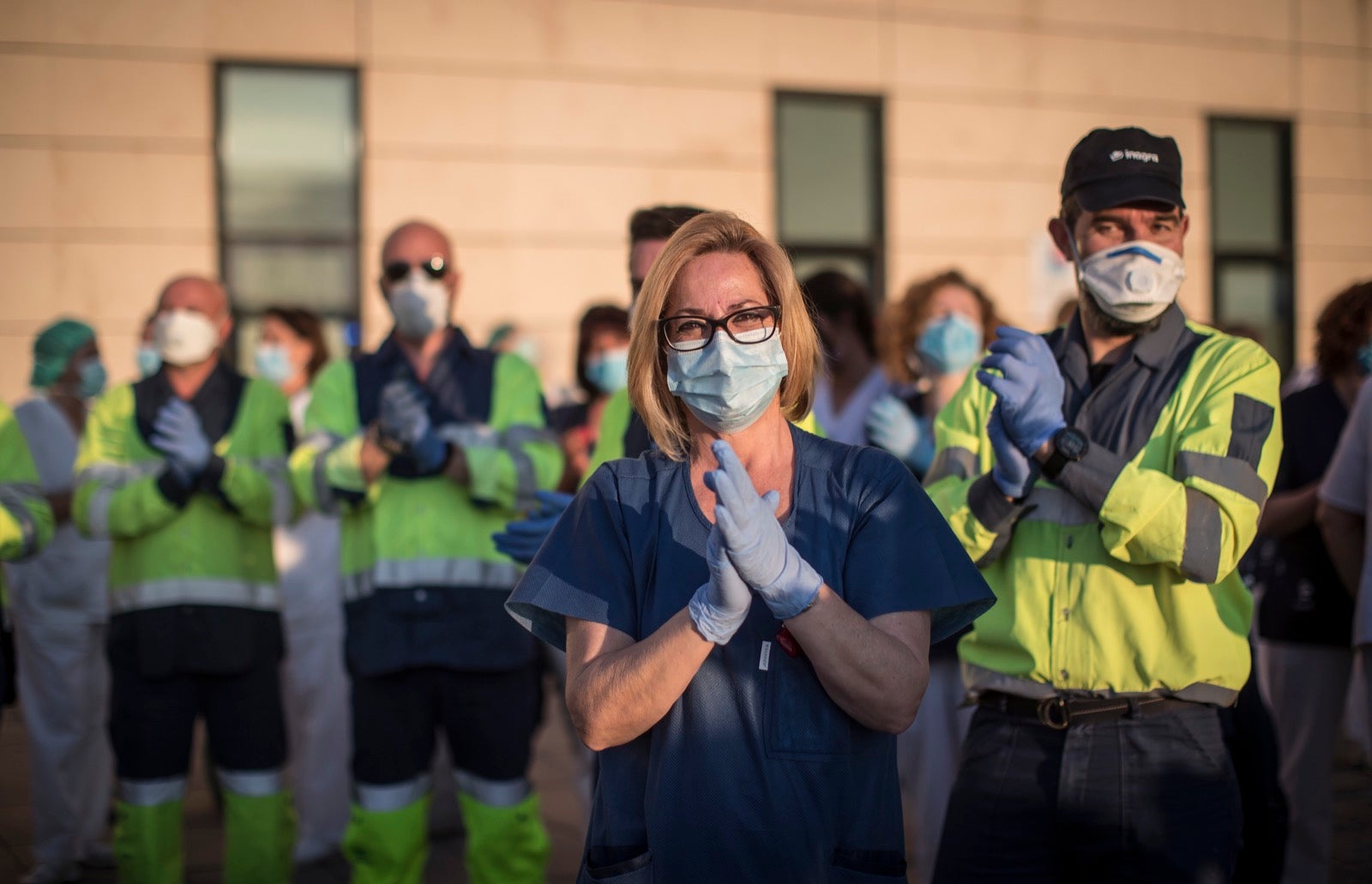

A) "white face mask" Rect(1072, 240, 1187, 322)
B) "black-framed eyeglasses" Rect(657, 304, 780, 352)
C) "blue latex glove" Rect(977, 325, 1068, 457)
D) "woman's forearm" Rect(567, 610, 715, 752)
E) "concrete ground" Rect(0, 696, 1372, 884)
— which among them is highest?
"white face mask" Rect(1072, 240, 1187, 322)

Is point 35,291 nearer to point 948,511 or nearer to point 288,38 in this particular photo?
point 288,38

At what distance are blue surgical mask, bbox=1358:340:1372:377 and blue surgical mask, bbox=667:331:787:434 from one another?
9.62 feet

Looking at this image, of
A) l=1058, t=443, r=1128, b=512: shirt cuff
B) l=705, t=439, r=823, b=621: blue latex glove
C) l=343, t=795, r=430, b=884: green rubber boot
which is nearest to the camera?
l=705, t=439, r=823, b=621: blue latex glove

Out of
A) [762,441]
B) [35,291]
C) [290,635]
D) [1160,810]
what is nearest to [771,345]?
[762,441]

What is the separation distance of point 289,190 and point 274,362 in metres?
2.60

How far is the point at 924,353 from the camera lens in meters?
5.06

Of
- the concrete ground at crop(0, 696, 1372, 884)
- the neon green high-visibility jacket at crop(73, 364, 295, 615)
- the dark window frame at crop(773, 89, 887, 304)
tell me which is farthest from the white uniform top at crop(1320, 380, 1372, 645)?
the dark window frame at crop(773, 89, 887, 304)

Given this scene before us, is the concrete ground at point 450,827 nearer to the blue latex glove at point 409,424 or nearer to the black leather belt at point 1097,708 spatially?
the blue latex glove at point 409,424

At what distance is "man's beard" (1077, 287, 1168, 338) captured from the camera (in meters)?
A: 3.02

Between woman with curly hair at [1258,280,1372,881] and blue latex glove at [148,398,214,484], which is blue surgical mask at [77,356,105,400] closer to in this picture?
blue latex glove at [148,398,214,484]

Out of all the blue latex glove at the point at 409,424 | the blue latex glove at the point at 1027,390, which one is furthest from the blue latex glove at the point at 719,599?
the blue latex glove at the point at 409,424

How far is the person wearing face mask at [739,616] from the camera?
2102mm

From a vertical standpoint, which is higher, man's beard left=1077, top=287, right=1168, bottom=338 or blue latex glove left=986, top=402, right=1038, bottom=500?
man's beard left=1077, top=287, right=1168, bottom=338

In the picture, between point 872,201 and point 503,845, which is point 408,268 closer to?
point 503,845
